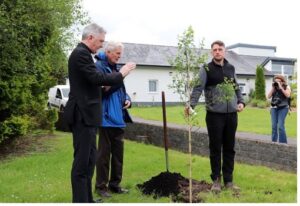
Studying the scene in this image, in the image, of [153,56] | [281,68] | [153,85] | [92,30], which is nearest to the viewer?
[92,30]

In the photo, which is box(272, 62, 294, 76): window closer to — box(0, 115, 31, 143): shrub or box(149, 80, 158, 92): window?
box(149, 80, 158, 92): window

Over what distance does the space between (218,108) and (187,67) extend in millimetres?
773

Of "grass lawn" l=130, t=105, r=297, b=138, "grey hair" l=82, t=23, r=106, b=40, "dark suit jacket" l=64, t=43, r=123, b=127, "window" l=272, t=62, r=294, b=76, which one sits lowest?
"grass lawn" l=130, t=105, r=297, b=138

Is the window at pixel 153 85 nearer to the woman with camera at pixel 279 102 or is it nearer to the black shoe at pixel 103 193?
the woman with camera at pixel 279 102

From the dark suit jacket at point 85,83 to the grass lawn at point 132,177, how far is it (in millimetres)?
1424

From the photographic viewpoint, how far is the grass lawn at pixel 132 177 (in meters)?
5.86

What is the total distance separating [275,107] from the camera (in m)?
10.5

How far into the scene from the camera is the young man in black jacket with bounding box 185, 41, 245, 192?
603 centimetres

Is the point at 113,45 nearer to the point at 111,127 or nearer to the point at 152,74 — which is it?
the point at 111,127

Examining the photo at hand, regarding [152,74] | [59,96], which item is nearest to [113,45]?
[59,96]

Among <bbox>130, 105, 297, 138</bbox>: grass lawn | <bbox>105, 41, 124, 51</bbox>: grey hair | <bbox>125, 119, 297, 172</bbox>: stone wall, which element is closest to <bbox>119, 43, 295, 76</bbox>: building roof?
<bbox>130, 105, 297, 138</bbox>: grass lawn

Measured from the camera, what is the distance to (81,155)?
485 centimetres

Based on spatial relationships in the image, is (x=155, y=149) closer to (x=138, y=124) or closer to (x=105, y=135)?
(x=138, y=124)

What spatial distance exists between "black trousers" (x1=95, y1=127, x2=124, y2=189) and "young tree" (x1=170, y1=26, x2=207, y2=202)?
1042 millimetres
